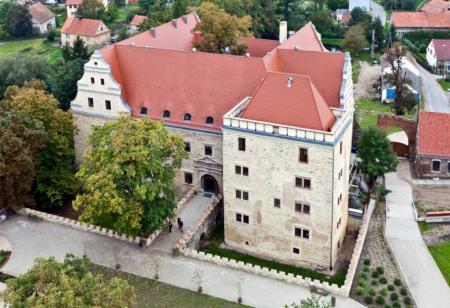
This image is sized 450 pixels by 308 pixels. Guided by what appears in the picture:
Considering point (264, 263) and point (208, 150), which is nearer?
point (264, 263)

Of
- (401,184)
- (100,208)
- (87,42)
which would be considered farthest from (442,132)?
(87,42)

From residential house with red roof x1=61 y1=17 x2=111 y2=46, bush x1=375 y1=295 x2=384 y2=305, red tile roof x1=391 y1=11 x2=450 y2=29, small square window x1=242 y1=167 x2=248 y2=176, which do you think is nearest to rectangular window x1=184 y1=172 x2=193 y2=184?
small square window x1=242 y1=167 x2=248 y2=176

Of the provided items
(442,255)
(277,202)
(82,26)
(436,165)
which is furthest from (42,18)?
(442,255)

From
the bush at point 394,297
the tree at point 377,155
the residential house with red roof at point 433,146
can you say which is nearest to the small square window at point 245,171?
the bush at point 394,297

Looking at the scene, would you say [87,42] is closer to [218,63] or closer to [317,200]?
[218,63]

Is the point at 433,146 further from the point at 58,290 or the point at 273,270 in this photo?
the point at 58,290

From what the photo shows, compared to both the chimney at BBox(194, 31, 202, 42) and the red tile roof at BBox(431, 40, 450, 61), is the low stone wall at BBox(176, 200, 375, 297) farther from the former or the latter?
the red tile roof at BBox(431, 40, 450, 61)

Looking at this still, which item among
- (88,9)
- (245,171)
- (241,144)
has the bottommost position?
(245,171)

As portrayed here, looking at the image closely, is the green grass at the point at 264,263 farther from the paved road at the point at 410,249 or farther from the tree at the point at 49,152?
the tree at the point at 49,152
